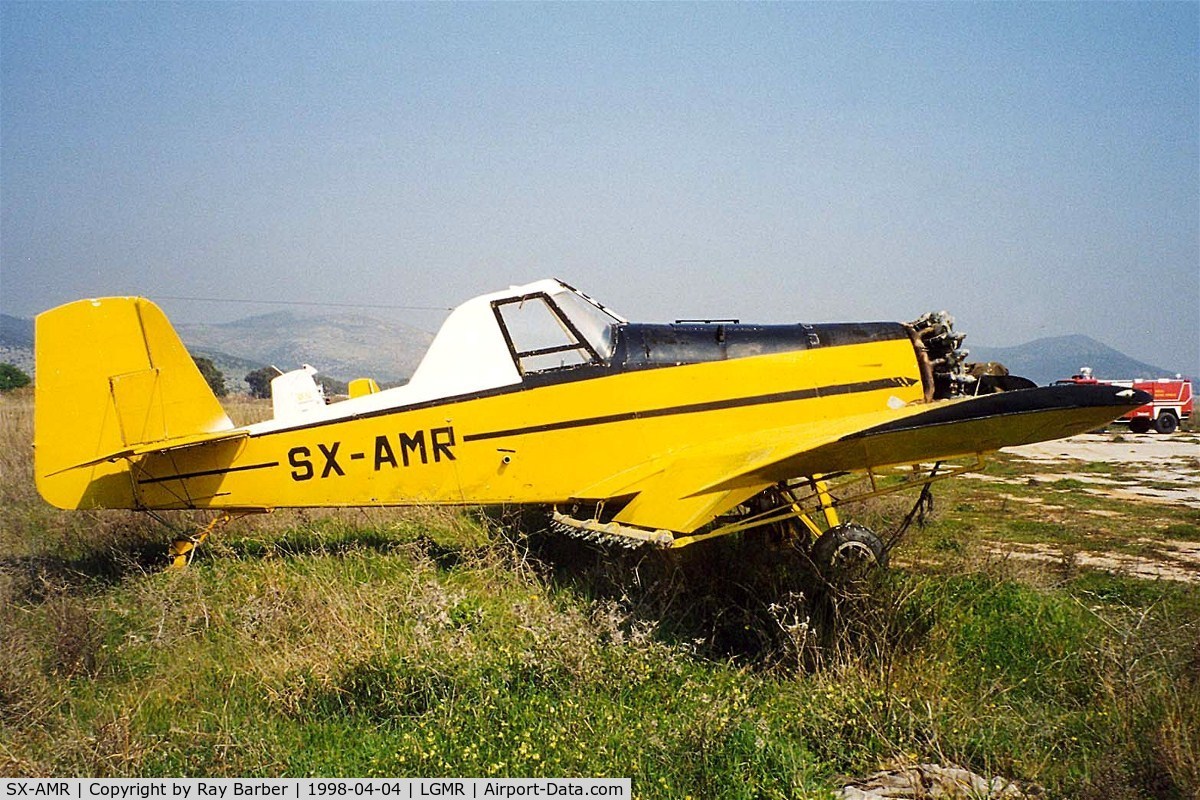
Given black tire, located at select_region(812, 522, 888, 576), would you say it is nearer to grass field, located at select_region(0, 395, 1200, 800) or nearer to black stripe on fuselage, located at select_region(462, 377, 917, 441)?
grass field, located at select_region(0, 395, 1200, 800)

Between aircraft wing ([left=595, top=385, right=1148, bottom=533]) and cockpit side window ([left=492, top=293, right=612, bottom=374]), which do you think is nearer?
aircraft wing ([left=595, top=385, right=1148, bottom=533])

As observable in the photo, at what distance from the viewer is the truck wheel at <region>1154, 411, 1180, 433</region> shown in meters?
20.9

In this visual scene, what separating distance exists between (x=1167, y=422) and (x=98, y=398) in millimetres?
25249

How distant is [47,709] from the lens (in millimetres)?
3611

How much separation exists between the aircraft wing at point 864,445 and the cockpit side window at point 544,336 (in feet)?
3.43

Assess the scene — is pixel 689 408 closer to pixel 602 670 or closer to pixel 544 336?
pixel 544 336

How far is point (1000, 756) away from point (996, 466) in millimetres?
11443

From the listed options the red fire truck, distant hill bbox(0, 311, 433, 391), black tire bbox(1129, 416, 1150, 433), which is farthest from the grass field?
distant hill bbox(0, 311, 433, 391)

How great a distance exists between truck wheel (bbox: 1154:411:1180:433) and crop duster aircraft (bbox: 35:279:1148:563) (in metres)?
20.1

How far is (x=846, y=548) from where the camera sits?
16.6ft

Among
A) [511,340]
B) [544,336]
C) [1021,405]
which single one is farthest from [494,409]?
[1021,405]

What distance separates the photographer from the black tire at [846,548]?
193 inches
